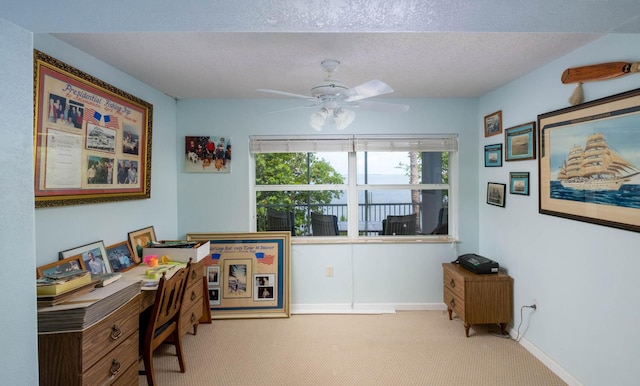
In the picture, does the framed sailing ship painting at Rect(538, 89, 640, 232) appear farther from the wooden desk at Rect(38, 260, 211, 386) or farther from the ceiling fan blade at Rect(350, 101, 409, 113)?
the wooden desk at Rect(38, 260, 211, 386)

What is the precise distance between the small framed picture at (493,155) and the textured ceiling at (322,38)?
577 millimetres

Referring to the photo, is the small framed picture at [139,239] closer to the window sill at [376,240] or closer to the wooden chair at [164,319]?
the wooden chair at [164,319]

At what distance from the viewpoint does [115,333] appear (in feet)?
6.14

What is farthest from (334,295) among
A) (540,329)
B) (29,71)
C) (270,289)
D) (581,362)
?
(29,71)

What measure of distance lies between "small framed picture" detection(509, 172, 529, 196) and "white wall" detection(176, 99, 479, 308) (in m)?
0.68

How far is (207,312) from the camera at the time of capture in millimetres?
3549

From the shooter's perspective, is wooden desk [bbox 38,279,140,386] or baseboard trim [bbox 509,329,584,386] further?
baseboard trim [bbox 509,329,584,386]

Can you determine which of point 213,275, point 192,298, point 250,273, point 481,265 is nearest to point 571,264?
point 481,265

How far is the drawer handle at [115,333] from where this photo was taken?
1.85 metres

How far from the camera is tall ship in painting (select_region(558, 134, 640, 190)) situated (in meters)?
2.04

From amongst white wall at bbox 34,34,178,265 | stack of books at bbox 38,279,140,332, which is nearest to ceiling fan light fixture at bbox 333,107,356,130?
stack of books at bbox 38,279,140,332

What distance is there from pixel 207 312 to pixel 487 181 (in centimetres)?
320

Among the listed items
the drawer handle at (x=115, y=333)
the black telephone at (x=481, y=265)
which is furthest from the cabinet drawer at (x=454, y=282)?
the drawer handle at (x=115, y=333)

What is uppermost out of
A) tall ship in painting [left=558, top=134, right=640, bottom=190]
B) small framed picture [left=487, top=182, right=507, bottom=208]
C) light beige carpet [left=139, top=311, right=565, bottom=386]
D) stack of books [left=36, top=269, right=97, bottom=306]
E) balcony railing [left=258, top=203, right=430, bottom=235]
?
tall ship in painting [left=558, top=134, right=640, bottom=190]
